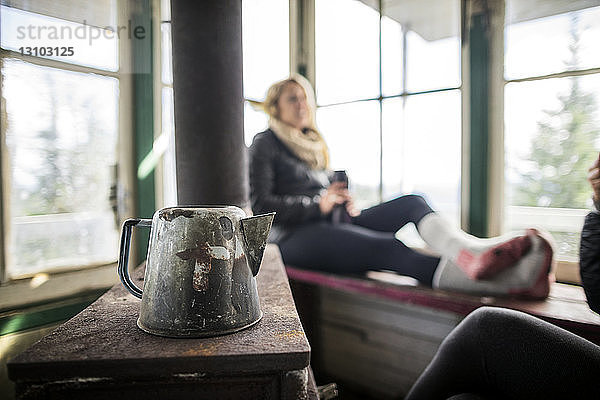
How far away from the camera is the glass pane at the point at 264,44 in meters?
2.00

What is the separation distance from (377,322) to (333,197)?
1.88 ft

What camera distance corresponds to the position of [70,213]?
138 cm

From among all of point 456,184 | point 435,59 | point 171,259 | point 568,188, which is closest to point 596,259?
point 568,188

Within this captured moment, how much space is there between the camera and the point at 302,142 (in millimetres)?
1760

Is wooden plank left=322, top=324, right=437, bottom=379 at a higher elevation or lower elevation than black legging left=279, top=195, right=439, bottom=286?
lower

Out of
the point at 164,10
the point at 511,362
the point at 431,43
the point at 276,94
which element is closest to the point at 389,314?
the point at 511,362

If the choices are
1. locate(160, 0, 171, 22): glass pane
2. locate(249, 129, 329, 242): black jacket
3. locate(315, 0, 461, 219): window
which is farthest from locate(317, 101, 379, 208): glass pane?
locate(160, 0, 171, 22): glass pane

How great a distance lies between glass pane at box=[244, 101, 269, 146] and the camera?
200 cm

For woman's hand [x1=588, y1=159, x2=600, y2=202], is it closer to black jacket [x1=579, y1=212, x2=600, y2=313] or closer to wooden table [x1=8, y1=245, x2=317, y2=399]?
black jacket [x1=579, y1=212, x2=600, y2=313]

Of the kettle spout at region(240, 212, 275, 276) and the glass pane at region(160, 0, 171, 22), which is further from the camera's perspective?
the glass pane at region(160, 0, 171, 22)

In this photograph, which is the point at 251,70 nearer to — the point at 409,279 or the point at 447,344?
the point at 409,279

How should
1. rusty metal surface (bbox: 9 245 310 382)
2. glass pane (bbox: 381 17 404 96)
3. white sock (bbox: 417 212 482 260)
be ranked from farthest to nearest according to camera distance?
glass pane (bbox: 381 17 404 96) → white sock (bbox: 417 212 482 260) → rusty metal surface (bbox: 9 245 310 382)

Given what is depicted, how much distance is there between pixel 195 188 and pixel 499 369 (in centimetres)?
77

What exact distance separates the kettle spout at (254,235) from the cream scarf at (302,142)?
1.08 metres
